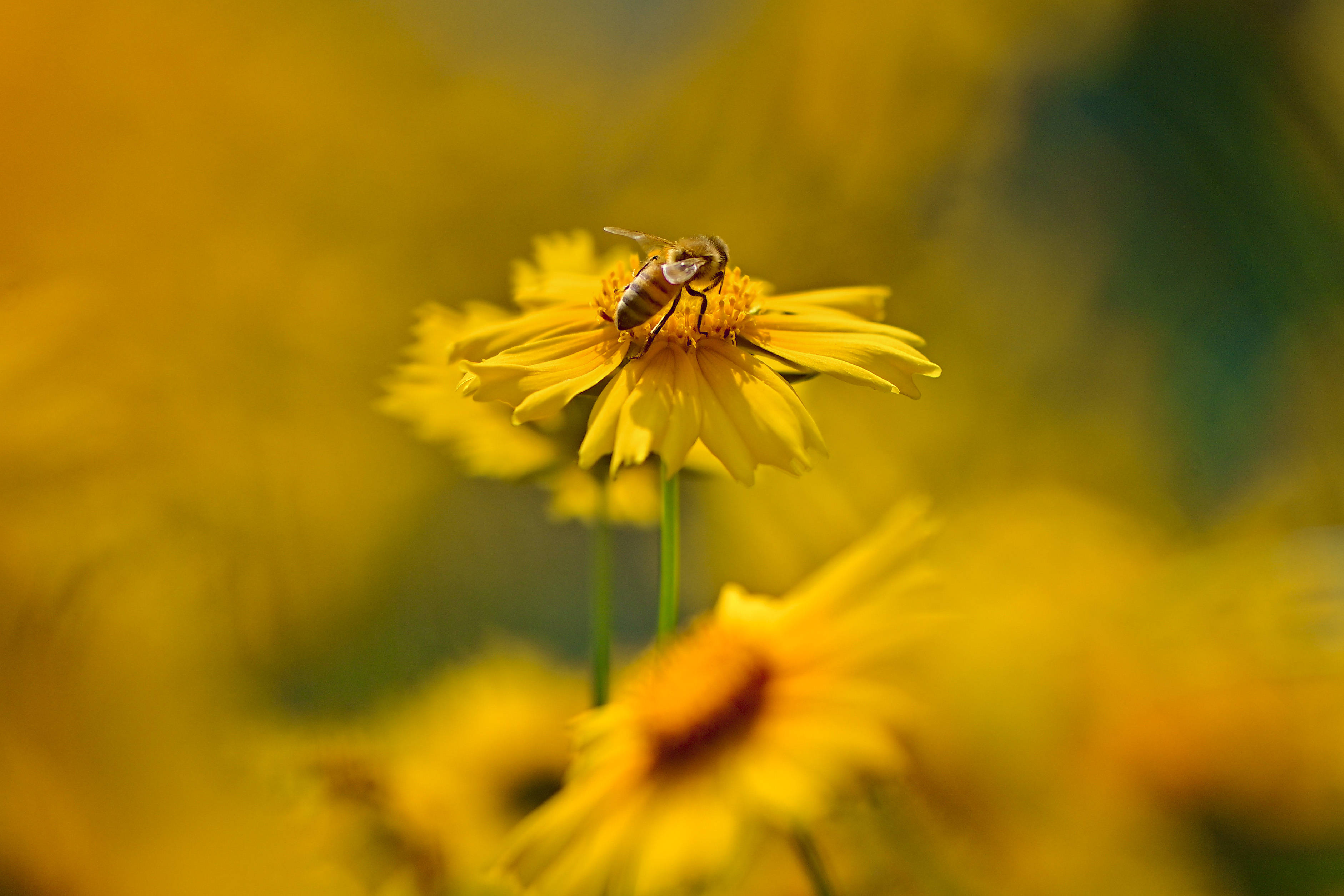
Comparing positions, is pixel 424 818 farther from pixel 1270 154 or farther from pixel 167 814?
pixel 1270 154

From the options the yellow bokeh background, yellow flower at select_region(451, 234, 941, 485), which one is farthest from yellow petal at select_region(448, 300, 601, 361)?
the yellow bokeh background

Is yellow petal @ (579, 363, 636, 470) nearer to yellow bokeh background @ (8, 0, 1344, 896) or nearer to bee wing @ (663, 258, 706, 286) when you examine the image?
bee wing @ (663, 258, 706, 286)

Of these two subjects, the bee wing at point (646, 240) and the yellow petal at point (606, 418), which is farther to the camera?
the bee wing at point (646, 240)

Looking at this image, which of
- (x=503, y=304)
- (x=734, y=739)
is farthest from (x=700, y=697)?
(x=503, y=304)

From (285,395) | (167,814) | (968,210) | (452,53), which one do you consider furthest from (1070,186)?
(167,814)

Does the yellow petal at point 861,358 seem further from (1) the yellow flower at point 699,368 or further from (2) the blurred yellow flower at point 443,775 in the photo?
(2) the blurred yellow flower at point 443,775

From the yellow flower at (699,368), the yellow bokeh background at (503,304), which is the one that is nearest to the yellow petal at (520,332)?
the yellow flower at (699,368)
